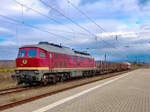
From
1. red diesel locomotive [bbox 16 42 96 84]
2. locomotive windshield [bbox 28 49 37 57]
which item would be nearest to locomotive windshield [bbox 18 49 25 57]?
red diesel locomotive [bbox 16 42 96 84]

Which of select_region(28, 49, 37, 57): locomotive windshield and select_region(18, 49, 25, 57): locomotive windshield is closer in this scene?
select_region(28, 49, 37, 57): locomotive windshield

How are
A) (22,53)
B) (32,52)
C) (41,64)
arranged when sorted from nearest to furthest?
(41,64), (32,52), (22,53)

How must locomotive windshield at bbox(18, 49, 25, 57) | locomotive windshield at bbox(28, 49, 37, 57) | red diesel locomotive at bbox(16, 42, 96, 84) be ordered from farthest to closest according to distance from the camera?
locomotive windshield at bbox(18, 49, 25, 57) < locomotive windshield at bbox(28, 49, 37, 57) < red diesel locomotive at bbox(16, 42, 96, 84)

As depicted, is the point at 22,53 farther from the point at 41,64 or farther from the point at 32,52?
the point at 41,64

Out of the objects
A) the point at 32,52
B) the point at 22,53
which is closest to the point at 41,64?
the point at 32,52

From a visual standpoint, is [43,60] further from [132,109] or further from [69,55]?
[132,109]

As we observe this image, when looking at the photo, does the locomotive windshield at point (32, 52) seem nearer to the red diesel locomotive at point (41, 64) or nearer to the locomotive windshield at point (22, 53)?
the red diesel locomotive at point (41, 64)

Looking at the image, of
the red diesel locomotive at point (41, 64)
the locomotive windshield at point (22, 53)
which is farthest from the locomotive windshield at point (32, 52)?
the locomotive windshield at point (22, 53)

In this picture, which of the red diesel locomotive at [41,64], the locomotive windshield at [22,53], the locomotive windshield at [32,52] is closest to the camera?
the red diesel locomotive at [41,64]

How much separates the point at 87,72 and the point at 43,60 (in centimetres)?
1238

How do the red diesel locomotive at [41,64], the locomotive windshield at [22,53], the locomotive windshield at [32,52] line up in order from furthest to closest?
the locomotive windshield at [22,53], the locomotive windshield at [32,52], the red diesel locomotive at [41,64]

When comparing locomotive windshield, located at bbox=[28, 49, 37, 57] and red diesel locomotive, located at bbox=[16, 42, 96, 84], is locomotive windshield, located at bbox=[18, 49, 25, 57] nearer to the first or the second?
red diesel locomotive, located at bbox=[16, 42, 96, 84]

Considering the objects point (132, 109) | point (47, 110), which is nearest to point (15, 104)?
point (47, 110)

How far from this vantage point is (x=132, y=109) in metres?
7.12
